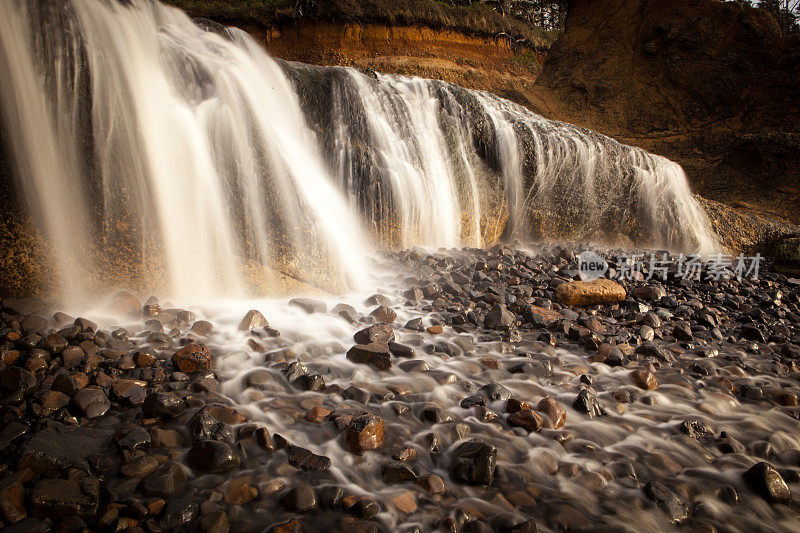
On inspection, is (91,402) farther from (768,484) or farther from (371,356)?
(768,484)

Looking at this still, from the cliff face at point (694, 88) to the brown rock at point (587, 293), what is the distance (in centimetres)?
1022

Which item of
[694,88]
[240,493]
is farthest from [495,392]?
[694,88]

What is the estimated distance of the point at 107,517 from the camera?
161cm

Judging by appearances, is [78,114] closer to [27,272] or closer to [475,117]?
[27,272]

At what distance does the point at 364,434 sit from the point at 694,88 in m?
18.2

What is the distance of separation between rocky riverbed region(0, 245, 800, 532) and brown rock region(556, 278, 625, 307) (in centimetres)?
67

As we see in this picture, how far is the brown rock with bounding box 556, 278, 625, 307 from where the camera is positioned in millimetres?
5008

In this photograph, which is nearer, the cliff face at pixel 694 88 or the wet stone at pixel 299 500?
the wet stone at pixel 299 500

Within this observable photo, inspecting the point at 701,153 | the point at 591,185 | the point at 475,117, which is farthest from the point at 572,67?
the point at 475,117

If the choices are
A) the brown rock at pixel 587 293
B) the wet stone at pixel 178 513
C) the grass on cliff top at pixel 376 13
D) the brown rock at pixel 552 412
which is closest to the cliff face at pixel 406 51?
the grass on cliff top at pixel 376 13

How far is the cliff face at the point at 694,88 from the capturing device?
12523 millimetres

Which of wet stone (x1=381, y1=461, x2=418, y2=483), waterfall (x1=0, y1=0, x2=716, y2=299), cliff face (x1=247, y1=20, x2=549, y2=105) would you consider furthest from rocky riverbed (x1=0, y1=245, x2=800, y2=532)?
cliff face (x1=247, y1=20, x2=549, y2=105)

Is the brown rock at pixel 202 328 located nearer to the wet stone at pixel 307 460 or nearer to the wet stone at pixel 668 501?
the wet stone at pixel 307 460

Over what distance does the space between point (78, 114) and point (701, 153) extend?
54.7 feet
